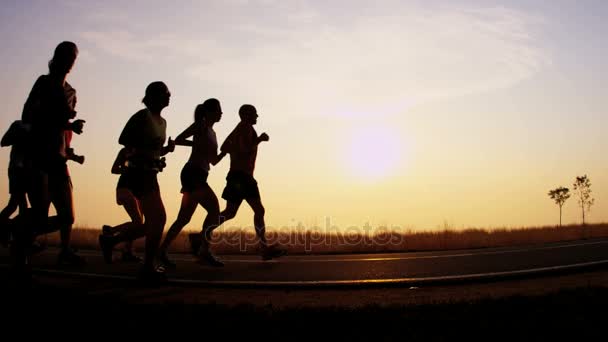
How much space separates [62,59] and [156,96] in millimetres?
1057

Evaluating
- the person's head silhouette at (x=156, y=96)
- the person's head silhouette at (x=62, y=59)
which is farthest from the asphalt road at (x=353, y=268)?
the person's head silhouette at (x=62, y=59)

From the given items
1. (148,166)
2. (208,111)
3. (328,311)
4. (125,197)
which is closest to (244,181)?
(208,111)

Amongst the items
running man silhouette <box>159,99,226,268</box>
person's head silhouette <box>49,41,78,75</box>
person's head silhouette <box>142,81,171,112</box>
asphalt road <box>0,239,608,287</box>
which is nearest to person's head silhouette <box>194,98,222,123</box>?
running man silhouette <box>159,99,226,268</box>

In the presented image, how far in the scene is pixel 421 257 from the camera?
10.2m

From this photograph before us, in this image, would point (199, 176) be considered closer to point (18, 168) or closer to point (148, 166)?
point (148, 166)

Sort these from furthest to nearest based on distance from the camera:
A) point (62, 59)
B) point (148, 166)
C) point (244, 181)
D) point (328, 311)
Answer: point (244, 181), point (148, 166), point (62, 59), point (328, 311)

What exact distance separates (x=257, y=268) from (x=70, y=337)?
15.1 ft

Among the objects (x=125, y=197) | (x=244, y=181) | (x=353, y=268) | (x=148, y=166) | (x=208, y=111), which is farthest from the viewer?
(x=244, y=181)

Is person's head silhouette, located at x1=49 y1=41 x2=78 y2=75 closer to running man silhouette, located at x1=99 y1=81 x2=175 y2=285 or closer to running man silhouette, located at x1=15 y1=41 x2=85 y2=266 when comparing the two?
running man silhouette, located at x1=15 y1=41 x2=85 y2=266

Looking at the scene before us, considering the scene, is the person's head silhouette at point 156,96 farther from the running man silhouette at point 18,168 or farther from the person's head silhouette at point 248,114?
the person's head silhouette at point 248,114

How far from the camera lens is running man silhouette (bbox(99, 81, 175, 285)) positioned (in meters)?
6.63

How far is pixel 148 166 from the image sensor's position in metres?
6.67

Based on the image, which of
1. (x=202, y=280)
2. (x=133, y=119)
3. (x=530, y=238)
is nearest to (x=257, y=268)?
(x=202, y=280)

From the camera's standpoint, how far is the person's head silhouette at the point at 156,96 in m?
6.83
